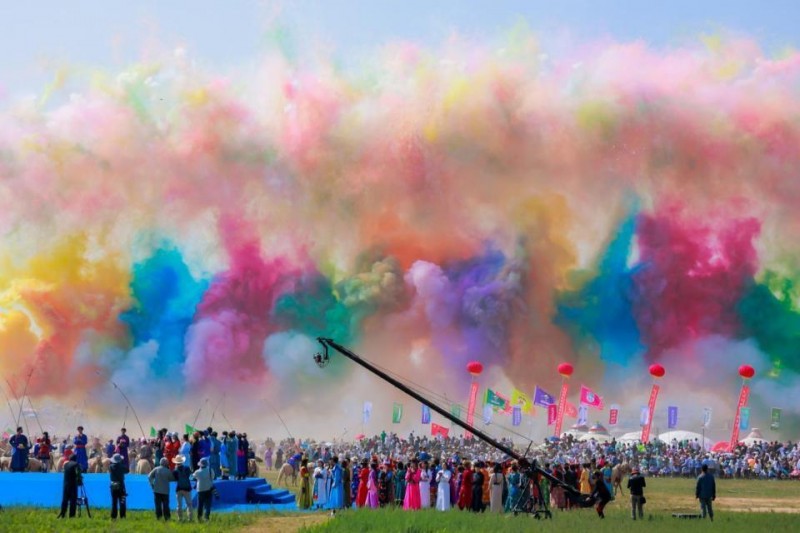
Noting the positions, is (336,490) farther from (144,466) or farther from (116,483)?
(116,483)

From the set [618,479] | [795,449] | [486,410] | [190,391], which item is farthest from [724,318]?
[190,391]

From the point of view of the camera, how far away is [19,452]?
1566 inches

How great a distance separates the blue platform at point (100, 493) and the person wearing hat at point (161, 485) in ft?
14.3

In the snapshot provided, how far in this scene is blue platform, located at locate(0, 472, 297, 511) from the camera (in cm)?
3488

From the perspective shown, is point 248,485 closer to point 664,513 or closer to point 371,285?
point 664,513

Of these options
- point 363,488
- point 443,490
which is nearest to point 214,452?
point 363,488

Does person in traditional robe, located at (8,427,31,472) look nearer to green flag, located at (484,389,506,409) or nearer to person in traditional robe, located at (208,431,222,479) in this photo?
person in traditional robe, located at (208,431,222,479)

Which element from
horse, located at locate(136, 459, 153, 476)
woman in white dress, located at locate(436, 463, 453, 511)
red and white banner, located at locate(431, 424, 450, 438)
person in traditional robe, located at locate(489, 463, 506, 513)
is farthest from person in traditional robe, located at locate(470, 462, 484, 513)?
red and white banner, located at locate(431, 424, 450, 438)

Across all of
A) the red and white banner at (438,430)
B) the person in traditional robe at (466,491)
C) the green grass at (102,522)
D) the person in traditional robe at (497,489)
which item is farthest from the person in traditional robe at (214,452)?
the red and white banner at (438,430)

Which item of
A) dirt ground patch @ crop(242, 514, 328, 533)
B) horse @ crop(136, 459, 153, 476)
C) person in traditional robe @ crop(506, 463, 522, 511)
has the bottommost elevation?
dirt ground patch @ crop(242, 514, 328, 533)

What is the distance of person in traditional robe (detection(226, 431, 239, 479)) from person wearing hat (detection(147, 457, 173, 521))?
8306 millimetres

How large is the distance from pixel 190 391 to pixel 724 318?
38218 mm

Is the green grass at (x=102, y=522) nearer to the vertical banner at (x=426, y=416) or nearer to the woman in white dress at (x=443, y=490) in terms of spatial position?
the woman in white dress at (x=443, y=490)

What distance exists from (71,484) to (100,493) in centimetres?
519
